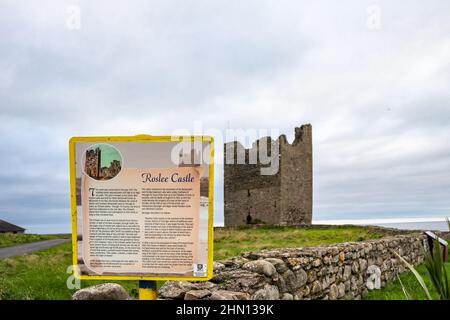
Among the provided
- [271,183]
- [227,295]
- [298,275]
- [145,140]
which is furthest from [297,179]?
[145,140]

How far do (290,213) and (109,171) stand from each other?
Result: 91.6ft

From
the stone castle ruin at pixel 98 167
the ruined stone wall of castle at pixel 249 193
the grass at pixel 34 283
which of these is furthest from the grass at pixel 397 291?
the ruined stone wall of castle at pixel 249 193

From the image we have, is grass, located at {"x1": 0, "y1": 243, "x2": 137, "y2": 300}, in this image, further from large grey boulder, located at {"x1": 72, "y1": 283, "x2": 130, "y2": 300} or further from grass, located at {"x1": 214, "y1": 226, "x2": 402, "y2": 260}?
grass, located at {"x1": 214, "y1": 226, "x2": 402, "y2": 260}

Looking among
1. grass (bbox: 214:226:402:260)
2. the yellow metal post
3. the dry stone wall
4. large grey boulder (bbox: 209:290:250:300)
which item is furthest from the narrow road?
the yellow metal post

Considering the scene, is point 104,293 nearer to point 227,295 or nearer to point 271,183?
point 227,295

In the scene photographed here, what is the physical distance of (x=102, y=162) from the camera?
137 inches

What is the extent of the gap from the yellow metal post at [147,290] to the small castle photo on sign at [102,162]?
2.77 ft

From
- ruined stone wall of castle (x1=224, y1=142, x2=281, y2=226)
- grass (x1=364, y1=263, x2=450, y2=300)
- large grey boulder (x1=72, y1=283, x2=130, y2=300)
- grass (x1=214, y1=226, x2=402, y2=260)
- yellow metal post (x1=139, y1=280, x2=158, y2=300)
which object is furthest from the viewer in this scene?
ruined stone wall of castle (x1=224, y1=142, x2=281, y2=226)

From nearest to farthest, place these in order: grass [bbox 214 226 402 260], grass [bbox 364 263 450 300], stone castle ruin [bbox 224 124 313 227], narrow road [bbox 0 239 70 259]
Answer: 1. grass [bbox 364 263 450 300]
2. narrow road [bbox 0 239 70 259]
3. grass [bbox 214 226 402 260]
4. stone castle ruin [bbox 224 124 313 227]

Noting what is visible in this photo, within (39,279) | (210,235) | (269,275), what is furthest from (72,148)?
(39,279)

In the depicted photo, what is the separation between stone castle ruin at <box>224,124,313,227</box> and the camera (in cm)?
3044

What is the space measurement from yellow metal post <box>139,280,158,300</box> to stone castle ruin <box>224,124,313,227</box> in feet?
87.7

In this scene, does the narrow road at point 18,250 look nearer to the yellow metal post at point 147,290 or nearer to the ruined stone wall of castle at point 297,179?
the yellow metal post at point 147,290
